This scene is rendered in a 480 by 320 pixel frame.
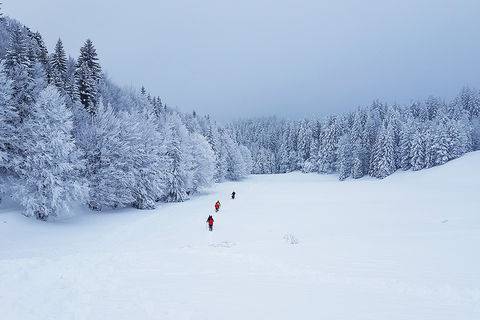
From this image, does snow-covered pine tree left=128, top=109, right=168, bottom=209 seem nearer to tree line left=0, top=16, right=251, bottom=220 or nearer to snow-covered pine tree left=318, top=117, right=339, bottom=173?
tree line left=0, top=16, right=251, bottom=220

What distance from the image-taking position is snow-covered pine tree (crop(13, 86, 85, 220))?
2748cm

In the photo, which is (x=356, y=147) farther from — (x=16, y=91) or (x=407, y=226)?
(x=16, y=91)

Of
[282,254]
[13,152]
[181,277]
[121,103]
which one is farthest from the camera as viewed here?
[121,103]

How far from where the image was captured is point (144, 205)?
133 ft

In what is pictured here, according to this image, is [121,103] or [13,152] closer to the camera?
[13,152]

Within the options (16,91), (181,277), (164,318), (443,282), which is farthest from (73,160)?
(443,282)

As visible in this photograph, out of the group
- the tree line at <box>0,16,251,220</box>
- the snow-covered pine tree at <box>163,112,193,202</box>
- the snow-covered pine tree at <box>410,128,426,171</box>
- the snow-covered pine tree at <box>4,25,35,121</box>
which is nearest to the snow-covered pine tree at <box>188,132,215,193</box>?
the tree line at <box>0,16,251,220</box>

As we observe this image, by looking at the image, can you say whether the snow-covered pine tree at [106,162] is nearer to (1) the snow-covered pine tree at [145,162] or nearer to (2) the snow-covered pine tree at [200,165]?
(1) the snow-covered pine tree at [145,162]

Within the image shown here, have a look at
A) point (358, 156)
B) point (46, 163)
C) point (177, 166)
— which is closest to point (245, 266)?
point (46, 163)

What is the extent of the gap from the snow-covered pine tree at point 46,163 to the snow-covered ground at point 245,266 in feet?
5.24

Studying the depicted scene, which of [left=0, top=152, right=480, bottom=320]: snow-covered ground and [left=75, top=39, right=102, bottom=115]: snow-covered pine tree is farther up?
[left=75, top=39, right=102, bottom=115]: snow-covered pine tree

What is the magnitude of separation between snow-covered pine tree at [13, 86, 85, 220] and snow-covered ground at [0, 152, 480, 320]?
62.9 inches

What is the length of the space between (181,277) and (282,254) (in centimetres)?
721

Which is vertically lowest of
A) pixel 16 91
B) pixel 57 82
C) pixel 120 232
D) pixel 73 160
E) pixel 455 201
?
pixel 120 232
